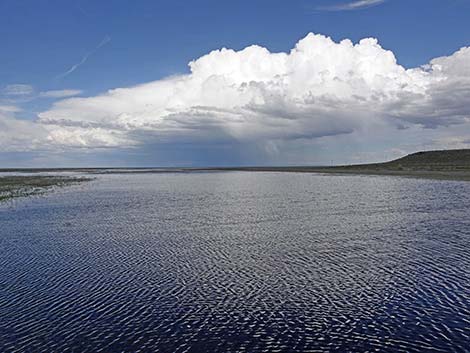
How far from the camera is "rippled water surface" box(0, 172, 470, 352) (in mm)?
16016

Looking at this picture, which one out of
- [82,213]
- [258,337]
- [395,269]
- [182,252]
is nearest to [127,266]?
[182,252]

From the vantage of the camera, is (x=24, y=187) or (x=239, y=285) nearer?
(x=239, y=285)

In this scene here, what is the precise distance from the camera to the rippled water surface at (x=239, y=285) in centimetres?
1602

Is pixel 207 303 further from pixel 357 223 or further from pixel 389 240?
pixel 357 223

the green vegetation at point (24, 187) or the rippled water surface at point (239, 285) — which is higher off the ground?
the green vegetation at point (24, 187)

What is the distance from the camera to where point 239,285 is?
2239 cm

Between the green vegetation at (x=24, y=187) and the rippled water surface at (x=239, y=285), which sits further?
the green vegetation at (x=24, y=187)

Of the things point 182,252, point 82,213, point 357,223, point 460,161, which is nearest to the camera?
point 182,252

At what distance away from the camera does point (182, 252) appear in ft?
100

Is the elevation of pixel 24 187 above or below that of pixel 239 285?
above

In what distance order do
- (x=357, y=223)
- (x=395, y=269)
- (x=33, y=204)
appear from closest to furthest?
(x=395, y=269) < (x=357, y=223) < (x=33, y=204)

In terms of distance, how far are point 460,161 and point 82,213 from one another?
16238 centimetres

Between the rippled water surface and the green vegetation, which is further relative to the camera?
the green vegetation

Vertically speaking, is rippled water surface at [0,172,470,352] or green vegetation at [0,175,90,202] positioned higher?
green vegetation at [0,175,90,202]
